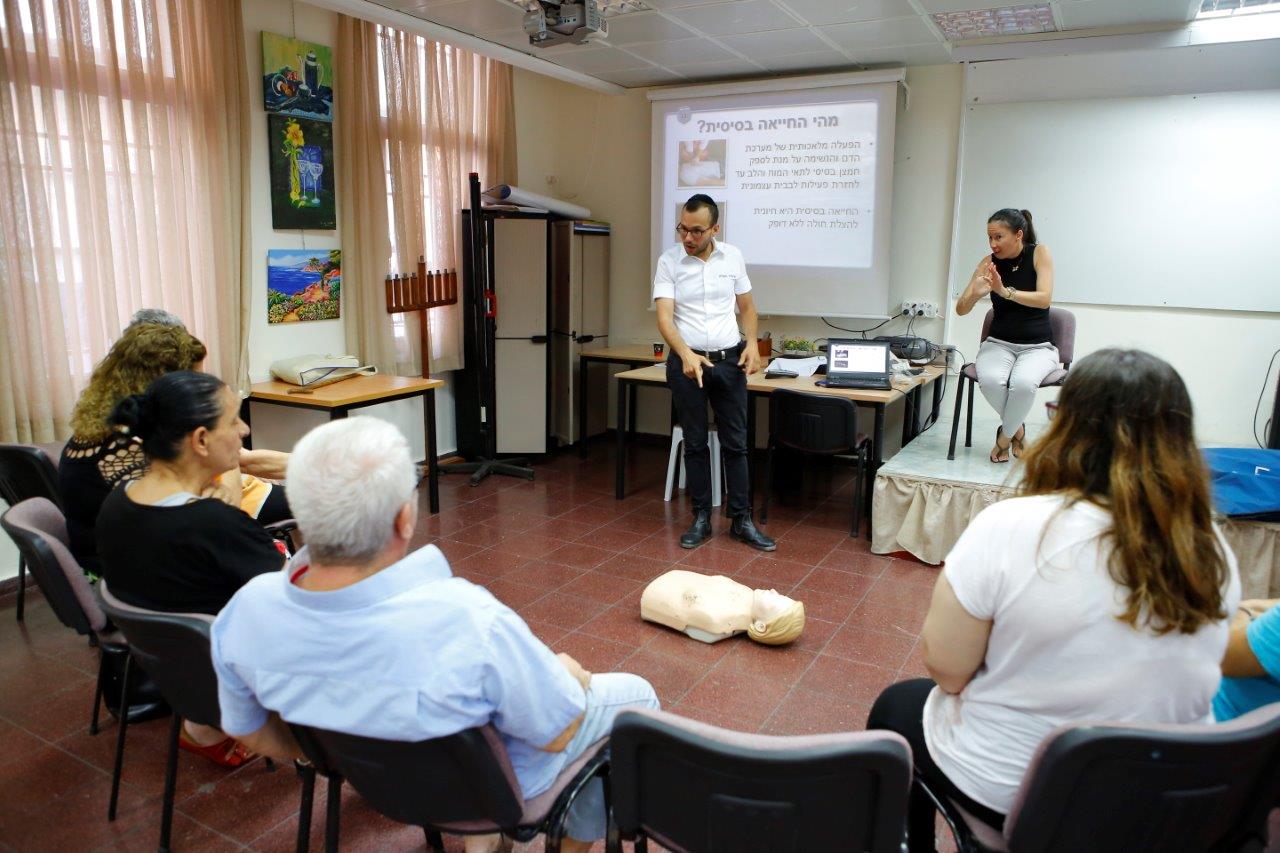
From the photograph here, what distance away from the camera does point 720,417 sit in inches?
159

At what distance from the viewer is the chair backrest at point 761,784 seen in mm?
1111

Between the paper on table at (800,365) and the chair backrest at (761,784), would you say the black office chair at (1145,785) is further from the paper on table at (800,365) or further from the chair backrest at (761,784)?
the paper on table at (800,365)

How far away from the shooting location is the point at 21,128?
3.17 meters

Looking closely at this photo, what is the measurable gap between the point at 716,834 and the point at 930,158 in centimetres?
483

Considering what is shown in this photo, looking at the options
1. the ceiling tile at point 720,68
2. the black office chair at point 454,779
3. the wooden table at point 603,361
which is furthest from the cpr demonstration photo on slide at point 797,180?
the black office chair at point 454,779

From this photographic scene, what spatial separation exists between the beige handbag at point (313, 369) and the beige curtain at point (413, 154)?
425mm

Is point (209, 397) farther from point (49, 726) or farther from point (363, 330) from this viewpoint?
point (363, 330)

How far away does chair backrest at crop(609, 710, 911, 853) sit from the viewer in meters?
1.11

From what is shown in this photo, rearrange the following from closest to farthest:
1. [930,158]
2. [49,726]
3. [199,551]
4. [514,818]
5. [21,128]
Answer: [514,818], [199,551], [49,726], [21,128], [930,158]

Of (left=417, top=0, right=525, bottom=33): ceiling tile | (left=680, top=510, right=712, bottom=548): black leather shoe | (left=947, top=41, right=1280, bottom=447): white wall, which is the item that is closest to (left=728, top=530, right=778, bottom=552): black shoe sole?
(left=680, top=510, right=712, bottom=548): black leather shoe

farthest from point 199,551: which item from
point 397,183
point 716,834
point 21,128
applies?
point 397,183

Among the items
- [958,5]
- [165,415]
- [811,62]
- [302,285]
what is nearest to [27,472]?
[165,415]

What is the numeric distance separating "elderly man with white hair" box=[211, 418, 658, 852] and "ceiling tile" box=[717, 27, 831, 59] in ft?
13.1

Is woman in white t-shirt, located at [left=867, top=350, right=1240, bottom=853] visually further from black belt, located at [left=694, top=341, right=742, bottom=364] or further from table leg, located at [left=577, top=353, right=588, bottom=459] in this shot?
table leg, located at [left=577, top=353, right=588, bottom=459]
